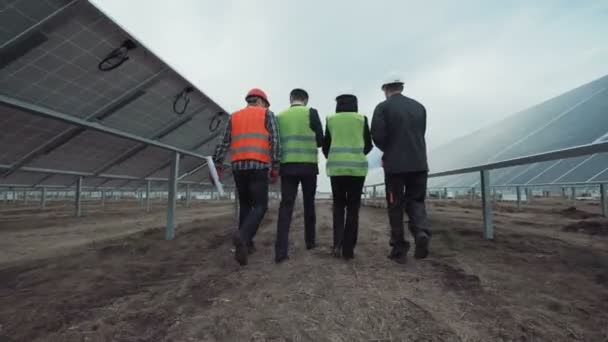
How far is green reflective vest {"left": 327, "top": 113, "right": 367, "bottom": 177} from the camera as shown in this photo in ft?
9.86

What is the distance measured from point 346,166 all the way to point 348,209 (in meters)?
0.45

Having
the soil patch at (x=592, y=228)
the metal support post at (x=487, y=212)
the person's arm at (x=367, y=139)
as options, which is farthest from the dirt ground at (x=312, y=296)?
the soil patch at (x=592, y=228)

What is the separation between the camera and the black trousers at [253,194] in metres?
2.95

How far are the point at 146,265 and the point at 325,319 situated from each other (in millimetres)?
2183

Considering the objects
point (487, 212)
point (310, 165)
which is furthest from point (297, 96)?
point (487, 212)

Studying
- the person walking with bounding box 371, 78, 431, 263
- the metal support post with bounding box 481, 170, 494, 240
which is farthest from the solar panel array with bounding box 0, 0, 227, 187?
the metal support post with bounding box 481, 170, 494, 240

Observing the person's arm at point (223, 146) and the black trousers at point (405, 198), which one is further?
the person's arm at point (223, 146)

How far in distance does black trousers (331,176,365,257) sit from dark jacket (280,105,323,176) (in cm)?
25

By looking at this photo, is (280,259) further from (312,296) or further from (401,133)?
(401,133)

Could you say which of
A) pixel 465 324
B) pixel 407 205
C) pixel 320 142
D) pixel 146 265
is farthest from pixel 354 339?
pixel 146 265

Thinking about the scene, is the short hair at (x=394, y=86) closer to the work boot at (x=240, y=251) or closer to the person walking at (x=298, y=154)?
the person walking at (x=298, y=154)

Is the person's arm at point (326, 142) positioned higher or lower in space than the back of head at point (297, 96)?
lower

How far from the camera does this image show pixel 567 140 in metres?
14.4

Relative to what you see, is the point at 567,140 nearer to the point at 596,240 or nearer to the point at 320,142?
the point at 596,240
